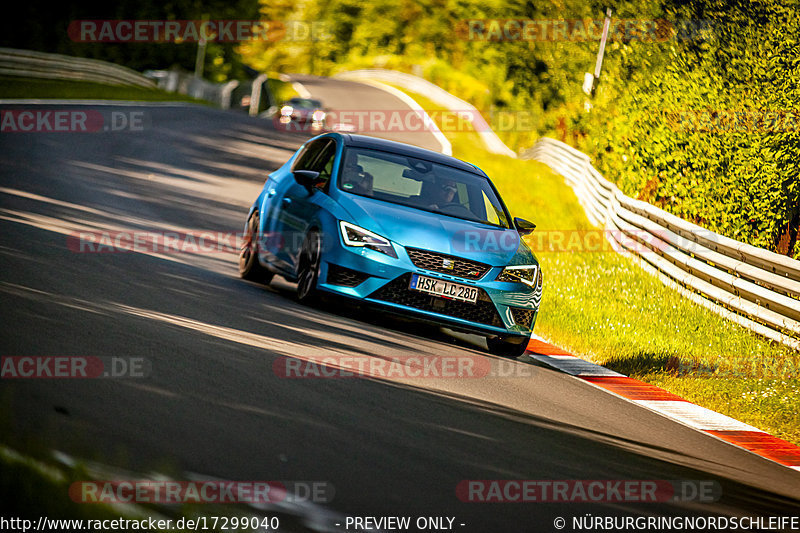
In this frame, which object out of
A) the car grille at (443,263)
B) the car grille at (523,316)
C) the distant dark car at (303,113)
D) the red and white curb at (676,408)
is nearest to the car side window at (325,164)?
the car grille at (443,263)

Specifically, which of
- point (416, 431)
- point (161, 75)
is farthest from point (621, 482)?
point (161, 75)

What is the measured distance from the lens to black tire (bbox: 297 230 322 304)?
385 inches

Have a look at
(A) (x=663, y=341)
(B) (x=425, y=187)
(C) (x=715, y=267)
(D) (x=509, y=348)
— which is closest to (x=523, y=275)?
(D) (x=509, y=348)

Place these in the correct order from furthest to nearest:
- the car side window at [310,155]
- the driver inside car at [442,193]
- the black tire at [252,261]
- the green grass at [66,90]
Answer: the green grass at [66,90] → the car side window at [310,155] → the black tire at [252,261] → the driver inside car at [442,193]

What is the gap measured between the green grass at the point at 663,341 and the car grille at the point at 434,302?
1.80 m

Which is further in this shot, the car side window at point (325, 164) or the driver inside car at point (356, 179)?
the car side window at point (325, 164)

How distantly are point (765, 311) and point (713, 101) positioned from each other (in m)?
7.29

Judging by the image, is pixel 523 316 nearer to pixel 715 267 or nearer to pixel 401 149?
pixel 401 149

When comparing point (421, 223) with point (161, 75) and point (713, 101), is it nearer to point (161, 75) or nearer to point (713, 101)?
point (713, 101)

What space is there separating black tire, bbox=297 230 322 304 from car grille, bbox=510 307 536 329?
1.79 metres

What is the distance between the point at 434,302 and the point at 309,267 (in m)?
1.28

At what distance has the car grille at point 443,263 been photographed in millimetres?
9422

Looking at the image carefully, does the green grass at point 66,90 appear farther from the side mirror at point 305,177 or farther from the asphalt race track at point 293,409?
the side mirror at point 305,177

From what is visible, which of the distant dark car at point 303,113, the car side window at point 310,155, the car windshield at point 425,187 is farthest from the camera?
the distant dark car at point 303,113
